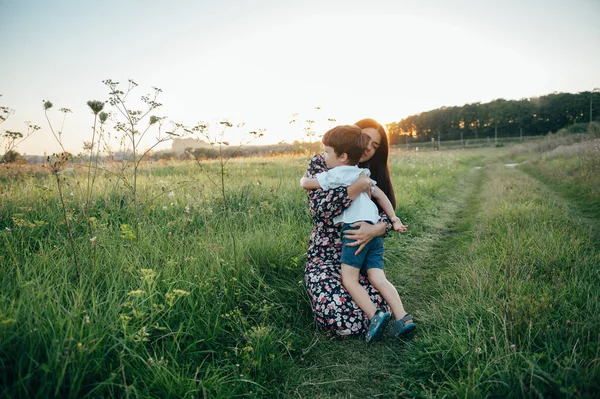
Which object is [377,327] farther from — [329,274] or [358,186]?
[358,186]

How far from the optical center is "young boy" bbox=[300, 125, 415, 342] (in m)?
2.98

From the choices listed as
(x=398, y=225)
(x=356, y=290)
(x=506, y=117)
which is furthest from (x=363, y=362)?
(x=506, y=117)

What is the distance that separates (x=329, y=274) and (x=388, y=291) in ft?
1.88

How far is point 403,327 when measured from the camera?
2730 millimetres

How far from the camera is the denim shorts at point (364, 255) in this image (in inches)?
120

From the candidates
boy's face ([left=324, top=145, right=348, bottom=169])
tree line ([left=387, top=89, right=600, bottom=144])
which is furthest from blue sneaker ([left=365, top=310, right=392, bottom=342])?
tree line ([left=387, top=89, right=600, bottom=144])

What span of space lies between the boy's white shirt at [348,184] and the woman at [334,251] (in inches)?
2.3

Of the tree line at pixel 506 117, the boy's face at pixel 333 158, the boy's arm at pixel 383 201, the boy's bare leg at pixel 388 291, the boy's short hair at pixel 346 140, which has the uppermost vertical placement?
the tree line at pixel 506 117

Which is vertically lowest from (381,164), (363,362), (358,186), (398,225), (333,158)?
(363,362)

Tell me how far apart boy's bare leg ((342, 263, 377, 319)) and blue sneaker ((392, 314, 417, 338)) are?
0.74 feet

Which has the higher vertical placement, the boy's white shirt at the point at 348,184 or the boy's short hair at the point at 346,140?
the boy's short hair at the point at 346,140

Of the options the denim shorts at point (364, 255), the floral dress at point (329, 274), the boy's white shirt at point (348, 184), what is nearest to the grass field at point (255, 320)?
the floral dress at point (329, 274)

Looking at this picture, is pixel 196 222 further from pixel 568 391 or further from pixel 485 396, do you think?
pixel 568 391

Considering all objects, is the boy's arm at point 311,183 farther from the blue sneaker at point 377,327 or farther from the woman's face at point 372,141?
the blue sneaker at point 377,327
